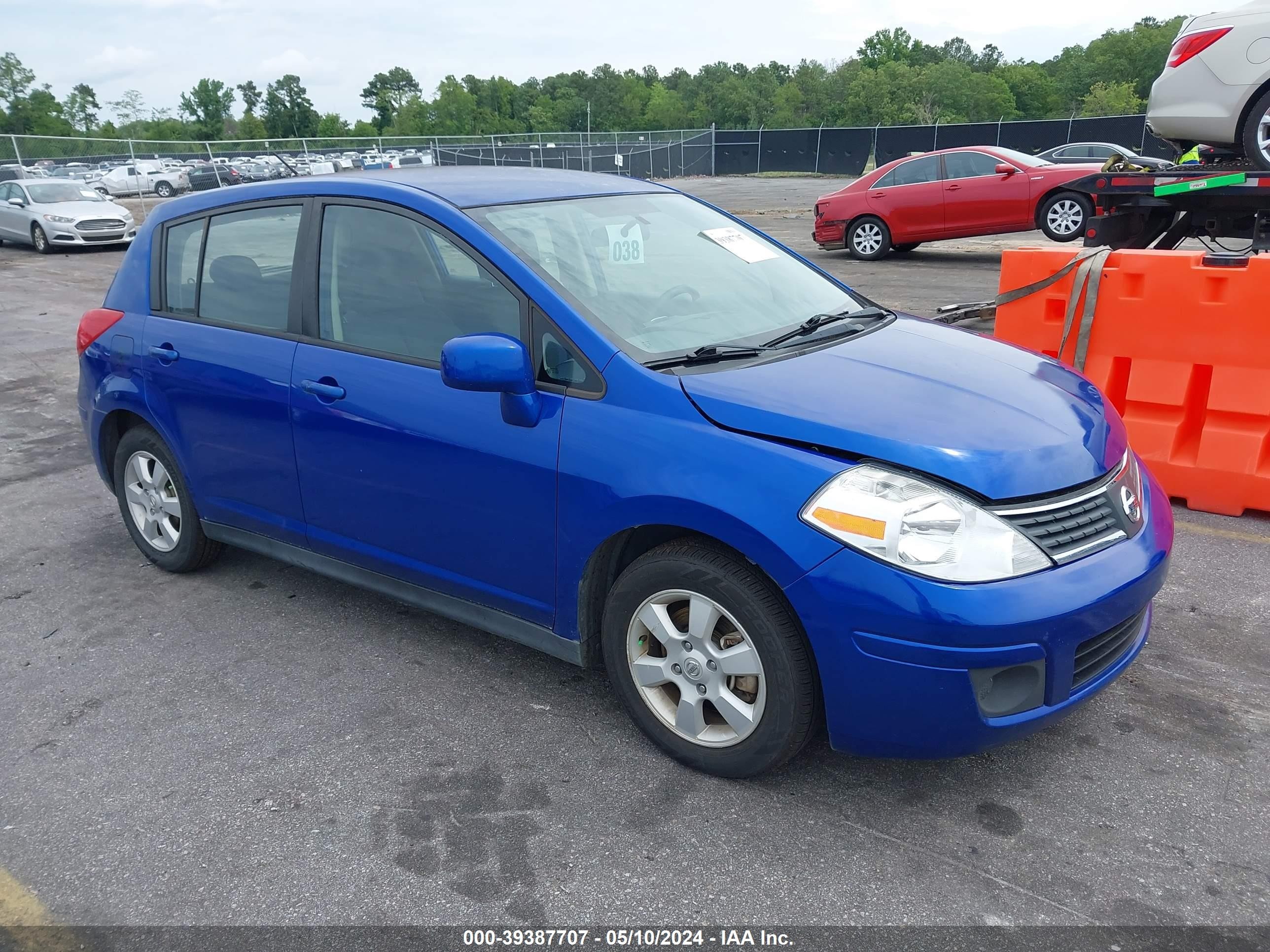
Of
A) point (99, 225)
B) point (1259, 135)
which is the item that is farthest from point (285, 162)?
point (1259, 135)

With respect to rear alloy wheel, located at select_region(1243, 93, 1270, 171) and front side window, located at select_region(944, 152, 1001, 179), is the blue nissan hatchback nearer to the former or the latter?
rear alloy wheel, located at select_region(1243, 93, 1270, 171)

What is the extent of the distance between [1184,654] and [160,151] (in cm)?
3653

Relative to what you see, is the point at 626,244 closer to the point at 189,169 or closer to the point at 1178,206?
the point at 1178,206

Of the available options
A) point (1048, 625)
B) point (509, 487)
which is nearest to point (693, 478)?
point (509, 487)

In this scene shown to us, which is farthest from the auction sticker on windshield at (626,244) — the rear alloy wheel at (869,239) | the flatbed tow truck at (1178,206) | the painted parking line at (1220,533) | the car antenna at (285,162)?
the car antenna at (285,162)

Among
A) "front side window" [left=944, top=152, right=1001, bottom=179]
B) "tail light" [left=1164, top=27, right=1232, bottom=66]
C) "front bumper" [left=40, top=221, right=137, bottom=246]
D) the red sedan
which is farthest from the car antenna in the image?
"tail light" [left=1164, top=27, right=1232, bottom=66]

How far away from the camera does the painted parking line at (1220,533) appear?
454cm

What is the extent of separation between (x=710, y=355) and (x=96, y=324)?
3051 mm

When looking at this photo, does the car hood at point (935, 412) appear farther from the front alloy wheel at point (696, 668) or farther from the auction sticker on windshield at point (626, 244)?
the auction sticker on windshield at point (626, 244)

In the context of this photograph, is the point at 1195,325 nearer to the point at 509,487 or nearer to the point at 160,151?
the point at 509,487

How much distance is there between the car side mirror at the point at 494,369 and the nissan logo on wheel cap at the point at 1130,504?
1705 millimetres

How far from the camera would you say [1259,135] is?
8539 mm

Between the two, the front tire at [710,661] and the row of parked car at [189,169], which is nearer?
the front tire at [710,661]

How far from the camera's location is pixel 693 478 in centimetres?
271
